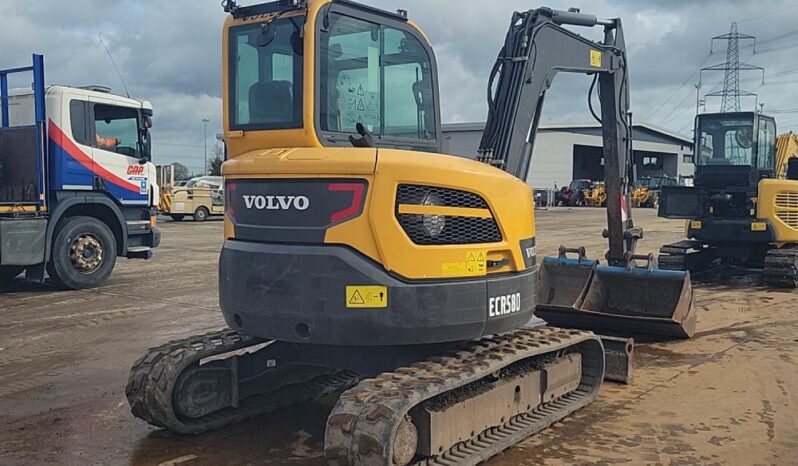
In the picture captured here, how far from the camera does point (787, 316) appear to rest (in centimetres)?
1018

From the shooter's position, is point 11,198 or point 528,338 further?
point 11,198

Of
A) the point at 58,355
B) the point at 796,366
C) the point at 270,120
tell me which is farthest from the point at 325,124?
the point at 796,366

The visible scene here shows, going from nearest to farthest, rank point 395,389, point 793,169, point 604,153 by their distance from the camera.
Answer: point 395,389 → point 604,153 → point 793,169

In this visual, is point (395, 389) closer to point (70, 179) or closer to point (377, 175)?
point (377, 175)

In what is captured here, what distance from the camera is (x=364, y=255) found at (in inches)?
181

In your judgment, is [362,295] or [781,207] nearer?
[362,295]

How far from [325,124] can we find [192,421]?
235 cm

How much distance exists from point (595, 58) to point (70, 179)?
8.11m

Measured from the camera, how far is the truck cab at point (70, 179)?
11445 mm

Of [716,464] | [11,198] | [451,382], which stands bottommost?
[716,464]

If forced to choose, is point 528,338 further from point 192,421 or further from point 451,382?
point 192,421

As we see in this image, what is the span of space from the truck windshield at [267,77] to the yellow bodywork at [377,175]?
0.18 ft

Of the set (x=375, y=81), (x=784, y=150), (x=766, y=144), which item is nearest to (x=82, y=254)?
(x=375, y=81)

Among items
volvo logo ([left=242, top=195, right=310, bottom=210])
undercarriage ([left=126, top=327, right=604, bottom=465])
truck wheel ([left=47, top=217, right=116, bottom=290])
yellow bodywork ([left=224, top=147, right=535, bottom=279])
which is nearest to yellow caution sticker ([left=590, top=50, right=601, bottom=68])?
undercarriage ([left=126, top=327, right=604, bottom=465])
